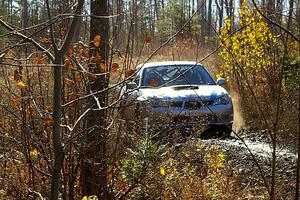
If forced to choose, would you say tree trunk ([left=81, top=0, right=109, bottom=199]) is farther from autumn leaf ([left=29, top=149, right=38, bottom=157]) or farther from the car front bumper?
the car front bumper

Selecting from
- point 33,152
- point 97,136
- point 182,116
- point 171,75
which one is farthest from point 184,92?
point 33,152

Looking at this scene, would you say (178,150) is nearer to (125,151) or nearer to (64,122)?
(125,151)

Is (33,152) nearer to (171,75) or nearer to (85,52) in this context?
(85,52)

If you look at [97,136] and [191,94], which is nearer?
[97,136]

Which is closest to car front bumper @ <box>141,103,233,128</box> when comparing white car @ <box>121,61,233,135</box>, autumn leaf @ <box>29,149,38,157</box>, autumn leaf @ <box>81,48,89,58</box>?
white car @ <box>121,61,233,135</box>

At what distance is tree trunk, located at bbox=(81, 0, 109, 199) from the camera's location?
414 centimetres

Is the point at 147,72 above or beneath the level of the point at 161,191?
above

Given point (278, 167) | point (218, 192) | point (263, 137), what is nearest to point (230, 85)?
point (263, 137)

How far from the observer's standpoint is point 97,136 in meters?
4.18

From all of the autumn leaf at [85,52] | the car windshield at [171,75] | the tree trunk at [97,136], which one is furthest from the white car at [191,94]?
the autumn leaf at [85,52]

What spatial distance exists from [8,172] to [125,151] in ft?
3.75

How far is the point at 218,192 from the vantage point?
4.71 metres

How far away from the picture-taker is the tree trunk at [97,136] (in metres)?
4.14

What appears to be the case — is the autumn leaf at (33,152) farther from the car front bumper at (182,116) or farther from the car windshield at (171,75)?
the car windshield at (171,75)
